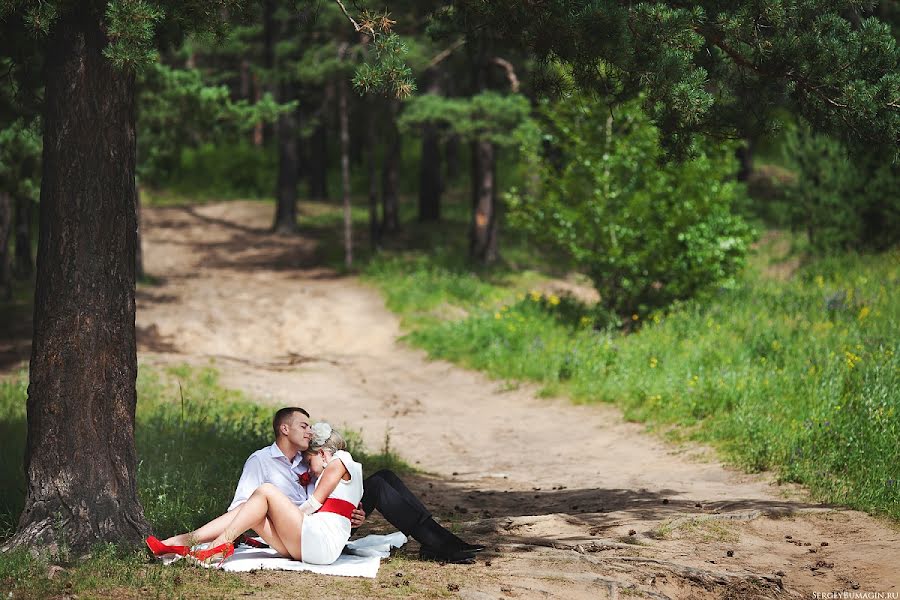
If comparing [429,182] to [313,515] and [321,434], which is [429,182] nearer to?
[321,434]

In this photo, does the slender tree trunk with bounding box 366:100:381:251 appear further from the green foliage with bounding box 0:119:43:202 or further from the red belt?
the red belt

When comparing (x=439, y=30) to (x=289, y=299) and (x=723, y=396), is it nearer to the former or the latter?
A: (x=723, y=396)

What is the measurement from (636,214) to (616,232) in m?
0.46

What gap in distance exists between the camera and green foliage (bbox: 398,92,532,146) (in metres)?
21.9

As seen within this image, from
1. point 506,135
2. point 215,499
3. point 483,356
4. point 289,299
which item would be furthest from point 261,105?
point 215,499

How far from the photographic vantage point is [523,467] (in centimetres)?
1116

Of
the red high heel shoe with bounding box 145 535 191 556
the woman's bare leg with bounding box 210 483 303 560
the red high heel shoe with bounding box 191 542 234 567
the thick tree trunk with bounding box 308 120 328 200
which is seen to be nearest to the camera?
the red high heel shoe with bounding box 145 535 191 556

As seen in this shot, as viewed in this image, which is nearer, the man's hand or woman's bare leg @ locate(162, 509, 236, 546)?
woman's bare leg @ locate(162, 509, 236, 546)

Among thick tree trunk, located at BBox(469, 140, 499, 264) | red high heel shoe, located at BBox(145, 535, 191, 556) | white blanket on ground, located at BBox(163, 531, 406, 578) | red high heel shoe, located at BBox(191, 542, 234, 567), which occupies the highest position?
thick tree trunk, located at BBox(469, 140, 499, 264)

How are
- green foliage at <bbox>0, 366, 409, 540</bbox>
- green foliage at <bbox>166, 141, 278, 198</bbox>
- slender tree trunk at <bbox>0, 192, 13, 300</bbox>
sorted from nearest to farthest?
green foliage at <bbox>0, 366, 409, 540</bbox>, slender tree trunk at <bbox>0, 192, 13, 300</bbox>, green foliage at <bbox>166, 141, 278, 198</bbox>

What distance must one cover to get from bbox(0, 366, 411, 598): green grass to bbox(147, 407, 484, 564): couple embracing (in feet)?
1.19

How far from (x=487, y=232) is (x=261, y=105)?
6483 millimetres

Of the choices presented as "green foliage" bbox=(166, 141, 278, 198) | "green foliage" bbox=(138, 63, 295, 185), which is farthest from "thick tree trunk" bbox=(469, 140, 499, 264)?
"green foliage" bbox=(166, 141, 278, 198)

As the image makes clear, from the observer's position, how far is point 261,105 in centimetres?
1983
